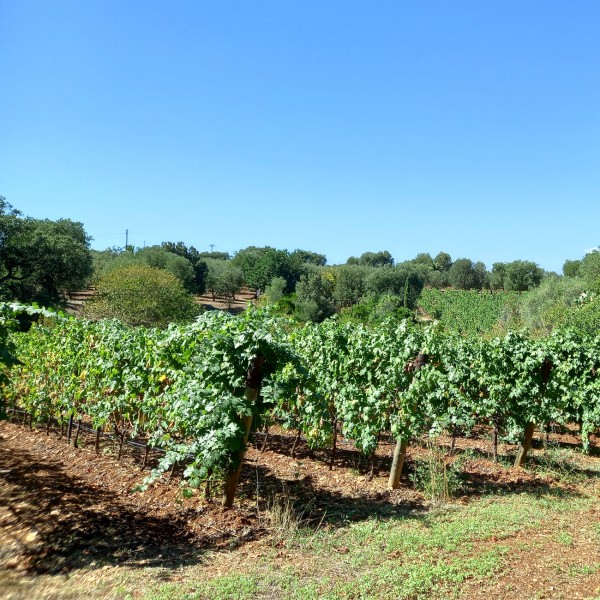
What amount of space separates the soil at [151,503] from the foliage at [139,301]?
22.5 m

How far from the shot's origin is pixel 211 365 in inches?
221

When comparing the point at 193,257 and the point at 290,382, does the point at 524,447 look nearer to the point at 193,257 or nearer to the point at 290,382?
the point at 290,382

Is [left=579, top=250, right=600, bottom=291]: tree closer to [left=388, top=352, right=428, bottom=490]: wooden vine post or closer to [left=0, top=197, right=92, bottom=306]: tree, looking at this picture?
[left=388, top=352, right=428, bottom=490]: wooden vine post

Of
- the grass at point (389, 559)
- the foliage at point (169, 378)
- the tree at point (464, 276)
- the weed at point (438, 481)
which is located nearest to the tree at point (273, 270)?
the tree at point (464, 276)

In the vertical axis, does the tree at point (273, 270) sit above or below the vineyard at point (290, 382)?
above

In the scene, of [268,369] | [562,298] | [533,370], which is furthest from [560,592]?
[562,298]

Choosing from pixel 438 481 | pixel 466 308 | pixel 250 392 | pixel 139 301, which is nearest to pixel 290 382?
pixel 250 392

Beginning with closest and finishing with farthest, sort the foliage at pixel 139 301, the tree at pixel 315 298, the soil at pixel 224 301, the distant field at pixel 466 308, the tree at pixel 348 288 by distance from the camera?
the foliage at pixel 139 301
the distant field at pixel 466 308
the tree at pixel 315 298
the soil at pixel 224 301
the tree at pixel 348 288

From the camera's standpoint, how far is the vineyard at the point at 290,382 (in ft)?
18.0

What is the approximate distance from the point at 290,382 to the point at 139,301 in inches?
1084

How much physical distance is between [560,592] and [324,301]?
5100cm

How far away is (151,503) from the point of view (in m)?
6.09

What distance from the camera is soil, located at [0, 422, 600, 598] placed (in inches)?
184

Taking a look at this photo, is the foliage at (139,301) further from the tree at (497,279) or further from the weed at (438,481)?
the tree at (497,279)
